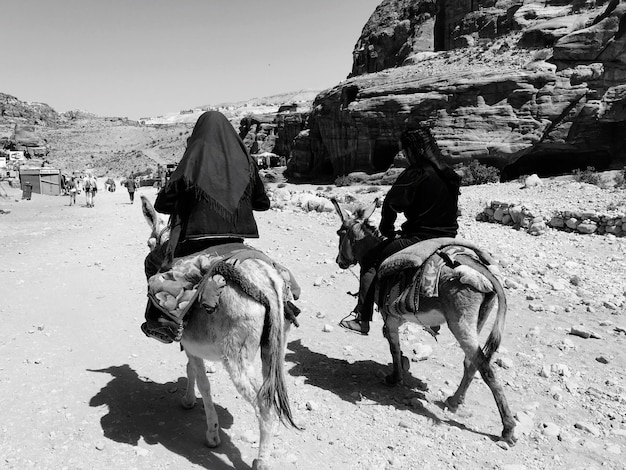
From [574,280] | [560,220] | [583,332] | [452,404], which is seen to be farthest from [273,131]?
[452,404]

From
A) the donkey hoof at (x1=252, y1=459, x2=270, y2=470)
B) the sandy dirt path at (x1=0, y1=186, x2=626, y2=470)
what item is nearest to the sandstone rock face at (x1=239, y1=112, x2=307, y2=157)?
the sandy dirt path at (x1=0, y1=186, x2=626, y2=470)

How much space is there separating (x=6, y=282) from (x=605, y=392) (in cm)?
971

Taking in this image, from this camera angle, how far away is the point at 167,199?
3.38 metres

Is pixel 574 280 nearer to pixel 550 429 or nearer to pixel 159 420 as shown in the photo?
pixel 550 429

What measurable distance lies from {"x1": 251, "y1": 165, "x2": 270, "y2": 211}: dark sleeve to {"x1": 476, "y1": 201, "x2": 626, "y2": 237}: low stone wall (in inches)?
455

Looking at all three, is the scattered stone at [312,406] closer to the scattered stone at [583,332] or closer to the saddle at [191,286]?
the saddle at [191,286]

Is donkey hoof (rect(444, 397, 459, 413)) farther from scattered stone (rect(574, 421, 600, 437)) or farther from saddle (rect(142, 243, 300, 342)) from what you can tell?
saddle (rect(142, 243, 300, 342))

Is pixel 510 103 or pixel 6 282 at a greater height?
pixel 510 103

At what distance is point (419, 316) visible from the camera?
437cm

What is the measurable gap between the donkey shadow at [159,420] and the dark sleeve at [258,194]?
1999mm

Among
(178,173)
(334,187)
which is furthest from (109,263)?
(334,187)

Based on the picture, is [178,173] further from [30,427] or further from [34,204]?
[34,204]

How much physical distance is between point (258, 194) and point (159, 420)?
2.25 m

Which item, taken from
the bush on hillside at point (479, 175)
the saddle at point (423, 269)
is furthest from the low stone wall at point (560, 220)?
the saddle at point (423, 269)
